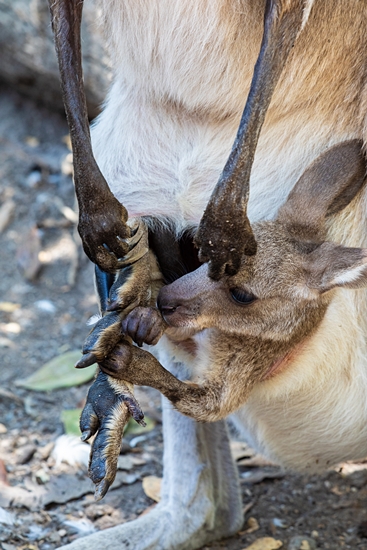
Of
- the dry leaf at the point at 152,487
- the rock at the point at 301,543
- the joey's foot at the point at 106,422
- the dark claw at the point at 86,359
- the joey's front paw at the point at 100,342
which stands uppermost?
the joey's front paw at the point at 100,342

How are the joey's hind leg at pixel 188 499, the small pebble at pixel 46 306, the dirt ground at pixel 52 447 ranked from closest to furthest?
the joey's hind leg at pixel 188 499, the dirt ground at pixel 52 447, the small pebble at pixel 46 306

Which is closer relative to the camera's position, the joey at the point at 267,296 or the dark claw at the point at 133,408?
the dark claw at the point at 133,408

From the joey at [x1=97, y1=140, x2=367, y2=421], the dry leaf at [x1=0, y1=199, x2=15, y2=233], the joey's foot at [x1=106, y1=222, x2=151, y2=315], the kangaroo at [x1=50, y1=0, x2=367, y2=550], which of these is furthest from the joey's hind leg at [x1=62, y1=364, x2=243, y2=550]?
the dry leaf at [x1=0, y1=199, x2=15, y2=233]

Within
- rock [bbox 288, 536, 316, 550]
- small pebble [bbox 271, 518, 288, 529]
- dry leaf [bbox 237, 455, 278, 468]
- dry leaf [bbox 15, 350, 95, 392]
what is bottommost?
dry leaf [bbox 15, 350, 95, 392]

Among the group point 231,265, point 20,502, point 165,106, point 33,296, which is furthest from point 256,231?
point 33,296

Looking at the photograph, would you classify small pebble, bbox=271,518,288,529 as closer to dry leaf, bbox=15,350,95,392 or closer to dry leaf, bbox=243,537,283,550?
dry leaf, bbox=243,537,283,550

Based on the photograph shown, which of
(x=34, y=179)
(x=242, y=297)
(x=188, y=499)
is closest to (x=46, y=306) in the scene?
(x=34, y=179)

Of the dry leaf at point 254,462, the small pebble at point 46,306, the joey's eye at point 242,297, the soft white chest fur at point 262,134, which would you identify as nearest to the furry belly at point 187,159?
the soft white chest fur at point 262,134

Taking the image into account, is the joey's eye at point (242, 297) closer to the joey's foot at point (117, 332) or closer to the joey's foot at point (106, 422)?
the joey's foot at point (117, 332)
